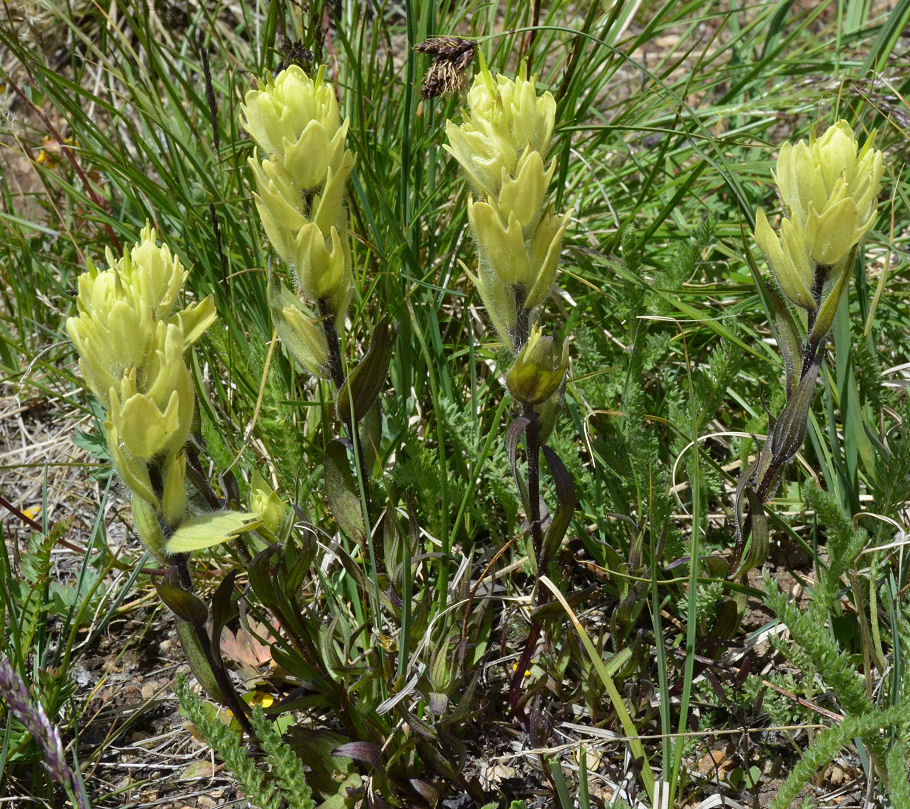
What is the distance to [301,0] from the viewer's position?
2744 mm

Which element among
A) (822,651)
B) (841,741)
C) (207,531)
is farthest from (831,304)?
(207,531)

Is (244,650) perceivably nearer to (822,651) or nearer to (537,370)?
(537,370)

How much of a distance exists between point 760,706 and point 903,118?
1677mm

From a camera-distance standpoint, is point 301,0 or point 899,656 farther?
point 301,0

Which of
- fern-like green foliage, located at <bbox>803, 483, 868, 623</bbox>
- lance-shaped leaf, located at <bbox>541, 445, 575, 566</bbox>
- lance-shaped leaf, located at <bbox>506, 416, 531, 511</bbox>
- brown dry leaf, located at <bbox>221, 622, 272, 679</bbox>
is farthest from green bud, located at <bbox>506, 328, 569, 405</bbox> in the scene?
brown dry leaf, located at <bbox>221, 622, 272, 679</bbox>

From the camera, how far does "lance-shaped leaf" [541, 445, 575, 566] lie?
1484mm

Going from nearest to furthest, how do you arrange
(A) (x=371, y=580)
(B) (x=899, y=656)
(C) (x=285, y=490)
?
(B) (x=899, y=656) < (A) (x=371, y=580) < (C) (x=285, y=490)

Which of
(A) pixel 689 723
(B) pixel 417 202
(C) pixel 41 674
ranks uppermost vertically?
(B) pixel 417 202

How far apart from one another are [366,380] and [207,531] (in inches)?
17.7

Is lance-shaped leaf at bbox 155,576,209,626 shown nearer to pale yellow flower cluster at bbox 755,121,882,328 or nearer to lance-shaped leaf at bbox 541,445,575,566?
lance-shaped leaf at bbox 541,445,575,566

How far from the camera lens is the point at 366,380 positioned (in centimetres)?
154

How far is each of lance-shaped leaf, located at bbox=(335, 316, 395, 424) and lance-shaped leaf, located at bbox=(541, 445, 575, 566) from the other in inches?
13.1

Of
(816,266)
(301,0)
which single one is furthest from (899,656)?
(301,0)

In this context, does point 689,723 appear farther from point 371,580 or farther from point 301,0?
point 301,0
